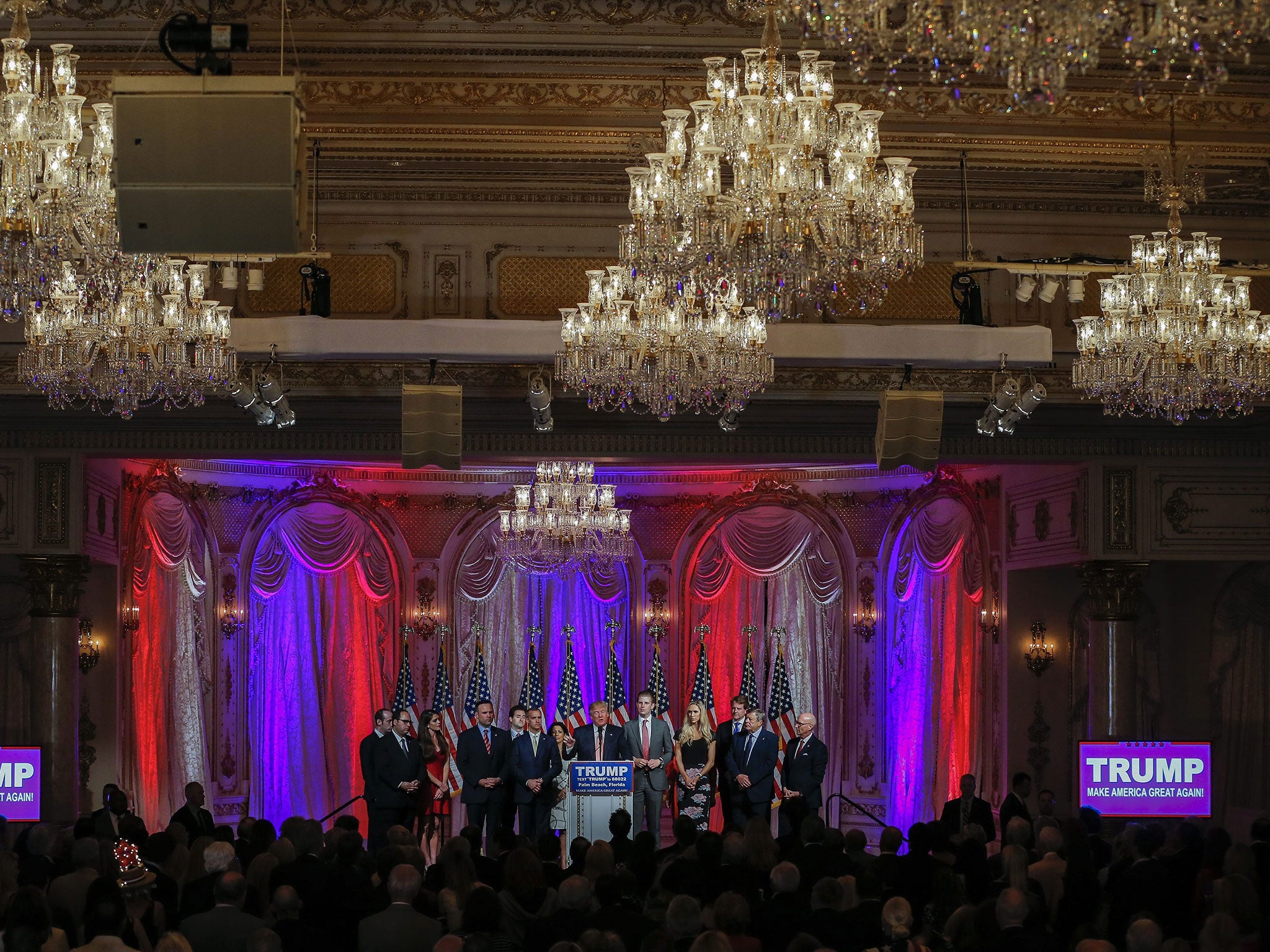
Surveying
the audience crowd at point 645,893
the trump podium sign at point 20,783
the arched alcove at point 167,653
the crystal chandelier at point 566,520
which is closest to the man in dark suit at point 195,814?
the trump podium sign at point 20,783

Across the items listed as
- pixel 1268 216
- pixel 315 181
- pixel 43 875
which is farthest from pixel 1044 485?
pixel 43 875

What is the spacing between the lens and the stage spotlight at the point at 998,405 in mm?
11312

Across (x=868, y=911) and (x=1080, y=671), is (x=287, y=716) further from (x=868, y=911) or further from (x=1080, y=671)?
(x=868, y=911)

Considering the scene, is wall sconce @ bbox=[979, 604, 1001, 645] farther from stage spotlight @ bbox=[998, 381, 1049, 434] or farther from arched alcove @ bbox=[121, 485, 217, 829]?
arched alcove @ bbox=[121, 485, 217, 829]

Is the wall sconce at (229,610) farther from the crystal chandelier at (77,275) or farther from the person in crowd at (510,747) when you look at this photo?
the crystal chandelier at (77,275)

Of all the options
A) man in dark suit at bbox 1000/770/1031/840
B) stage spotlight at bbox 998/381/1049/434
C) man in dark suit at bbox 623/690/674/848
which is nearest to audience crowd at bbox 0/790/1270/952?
man in dark suit at bbox 1000/770/1031/840

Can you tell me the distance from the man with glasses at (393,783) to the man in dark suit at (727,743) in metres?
2.64

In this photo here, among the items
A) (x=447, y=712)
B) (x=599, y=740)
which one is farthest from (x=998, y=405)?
(x=447, y=712)

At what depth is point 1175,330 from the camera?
8.93m

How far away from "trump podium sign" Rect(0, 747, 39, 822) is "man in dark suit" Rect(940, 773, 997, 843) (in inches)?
260

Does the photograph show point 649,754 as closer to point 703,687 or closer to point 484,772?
point 484,772

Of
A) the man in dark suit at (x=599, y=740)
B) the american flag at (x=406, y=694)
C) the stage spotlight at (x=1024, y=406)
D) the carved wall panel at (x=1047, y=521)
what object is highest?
the stage spotlight at (x=1024, y=406)

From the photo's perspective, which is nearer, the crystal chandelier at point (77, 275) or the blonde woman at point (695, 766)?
the crystal chandelier at point (77, 275)

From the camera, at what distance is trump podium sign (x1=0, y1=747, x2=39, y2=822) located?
11.9m
